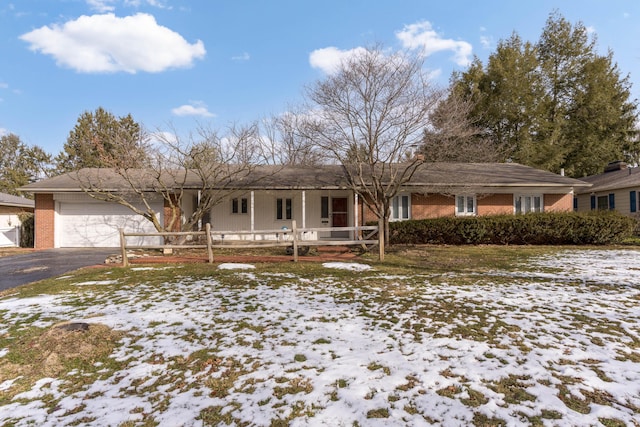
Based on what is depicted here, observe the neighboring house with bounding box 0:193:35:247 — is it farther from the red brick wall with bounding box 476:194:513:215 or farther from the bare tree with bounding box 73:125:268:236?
the red brick wall with bounding box 476:194:513:215

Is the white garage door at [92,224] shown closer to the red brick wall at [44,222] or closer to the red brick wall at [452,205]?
the red brick wall at [44,222]

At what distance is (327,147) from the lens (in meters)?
12.9

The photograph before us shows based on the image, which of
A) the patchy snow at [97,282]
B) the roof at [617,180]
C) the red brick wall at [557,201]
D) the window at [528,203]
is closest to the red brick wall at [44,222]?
the patchy snow at [97,282]

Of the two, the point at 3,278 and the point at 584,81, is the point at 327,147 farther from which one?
the point at 584,81

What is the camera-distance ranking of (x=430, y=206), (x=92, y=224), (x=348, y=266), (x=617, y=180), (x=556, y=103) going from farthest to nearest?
(x=556, y=103) → (x=617, y=180) → (x=430, y=206) → (x=92, y=224) → (x=348, y=266)

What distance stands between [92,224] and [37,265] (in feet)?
18.6

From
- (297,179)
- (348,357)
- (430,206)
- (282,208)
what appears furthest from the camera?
(282,208)

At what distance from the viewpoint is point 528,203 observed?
17625 millimetres

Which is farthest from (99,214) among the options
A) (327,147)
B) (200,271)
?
(327,147)

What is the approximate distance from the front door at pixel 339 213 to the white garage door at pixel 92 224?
8428 millimetres

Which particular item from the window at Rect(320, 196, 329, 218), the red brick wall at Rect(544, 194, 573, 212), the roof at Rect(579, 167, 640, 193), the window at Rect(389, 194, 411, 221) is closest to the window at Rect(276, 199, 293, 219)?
the window at Rect(320, 196, 329, 218)

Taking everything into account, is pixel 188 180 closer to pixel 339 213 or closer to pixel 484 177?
pixel 339 213

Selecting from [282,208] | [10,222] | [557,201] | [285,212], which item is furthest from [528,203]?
[10,222]

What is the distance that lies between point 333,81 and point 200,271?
26.1 ft
